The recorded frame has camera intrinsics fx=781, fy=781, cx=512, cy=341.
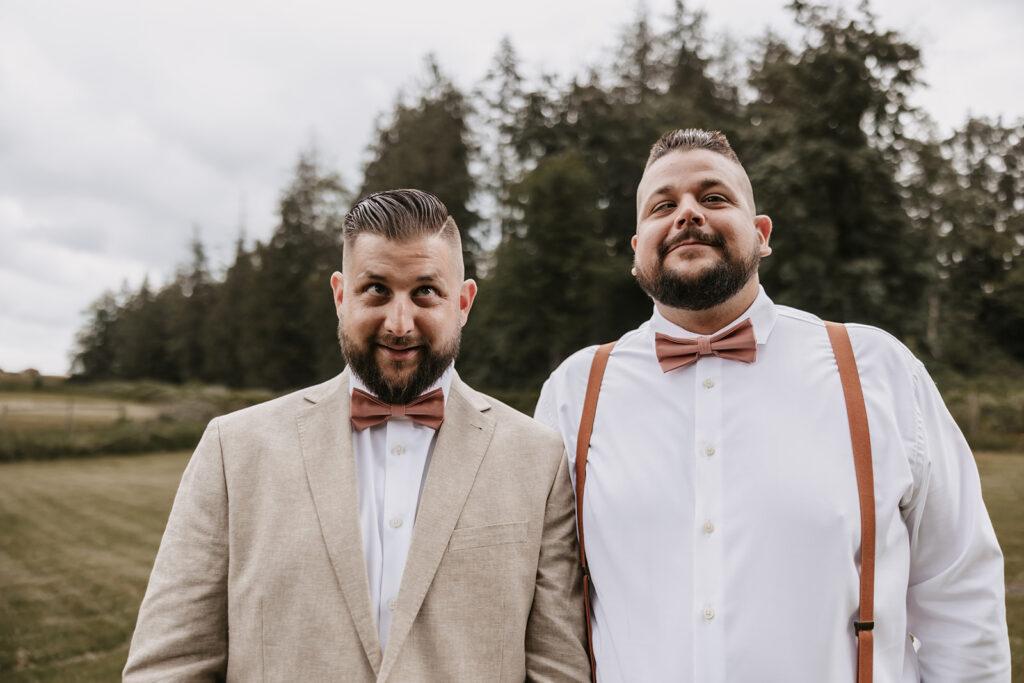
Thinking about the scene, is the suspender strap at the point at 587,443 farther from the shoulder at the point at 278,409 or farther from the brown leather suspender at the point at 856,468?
the shoulder at the point at 278,409

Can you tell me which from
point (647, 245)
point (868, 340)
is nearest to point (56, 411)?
point (647, 245)

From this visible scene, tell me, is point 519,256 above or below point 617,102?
below

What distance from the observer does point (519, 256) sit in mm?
29625

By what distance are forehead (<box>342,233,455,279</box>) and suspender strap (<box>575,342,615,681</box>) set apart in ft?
2.41

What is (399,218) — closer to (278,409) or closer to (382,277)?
(382,277)

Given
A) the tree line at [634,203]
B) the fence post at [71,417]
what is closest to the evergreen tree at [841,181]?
the tree line at [634,203]

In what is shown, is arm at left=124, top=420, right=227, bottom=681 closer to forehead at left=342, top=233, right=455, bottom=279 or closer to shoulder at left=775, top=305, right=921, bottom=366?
forehead at left=342, top=233, right=455, bottom=279

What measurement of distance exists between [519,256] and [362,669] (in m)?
27.8

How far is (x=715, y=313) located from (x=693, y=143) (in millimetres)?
624

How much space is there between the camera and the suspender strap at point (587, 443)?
2533 millimetres

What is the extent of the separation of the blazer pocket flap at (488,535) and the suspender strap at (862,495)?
1012 millimetres

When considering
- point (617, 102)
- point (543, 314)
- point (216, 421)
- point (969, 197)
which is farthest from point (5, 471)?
point (969, 197)

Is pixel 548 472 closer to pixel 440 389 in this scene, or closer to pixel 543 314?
pixel 440 389

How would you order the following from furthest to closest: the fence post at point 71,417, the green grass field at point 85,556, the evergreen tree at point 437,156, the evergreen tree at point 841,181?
the evergreen tree at point 437,156
the fence post at point 71,417
the evergreen tree at point 841,181
the green grass field at point 85,556
